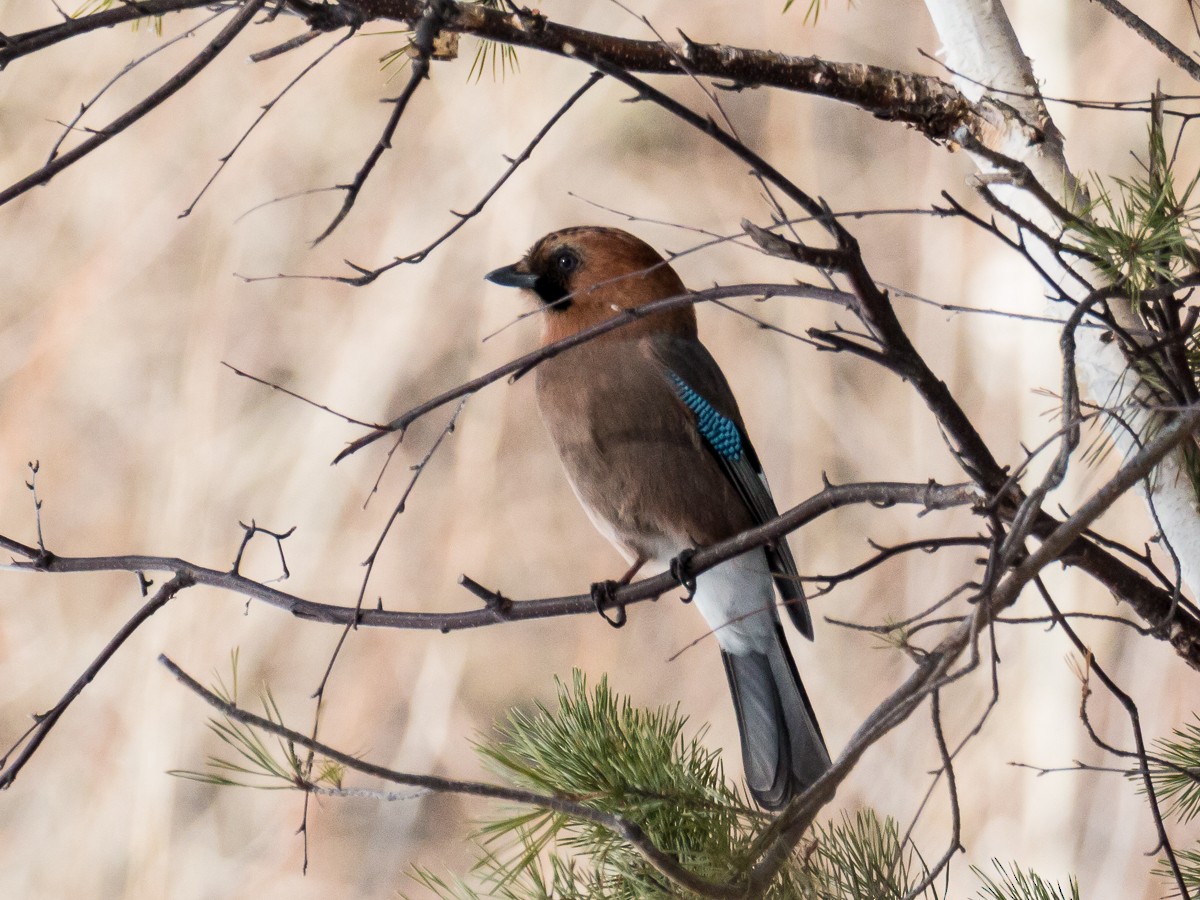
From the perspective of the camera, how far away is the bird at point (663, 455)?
61.1 inches

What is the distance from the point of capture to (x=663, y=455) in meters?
1.56

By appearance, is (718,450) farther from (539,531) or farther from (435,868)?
(435,868)

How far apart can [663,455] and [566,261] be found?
329 mm

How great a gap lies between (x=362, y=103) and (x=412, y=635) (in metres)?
1.11

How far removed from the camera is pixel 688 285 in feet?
8.38

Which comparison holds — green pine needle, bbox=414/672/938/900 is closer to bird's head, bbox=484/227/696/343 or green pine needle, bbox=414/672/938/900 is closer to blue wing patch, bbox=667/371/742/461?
blue wing patch, bbox=667/371/742/461

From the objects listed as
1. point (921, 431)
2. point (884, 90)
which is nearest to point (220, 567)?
point (921, 431)

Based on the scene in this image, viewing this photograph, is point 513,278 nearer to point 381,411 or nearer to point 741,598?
point 741,598

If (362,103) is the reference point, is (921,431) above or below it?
below

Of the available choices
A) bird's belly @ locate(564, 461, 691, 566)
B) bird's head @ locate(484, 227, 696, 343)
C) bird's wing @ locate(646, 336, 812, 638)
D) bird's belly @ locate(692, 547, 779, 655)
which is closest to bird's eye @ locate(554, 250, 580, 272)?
bird's head @ locate(484, 227, 696, 343)

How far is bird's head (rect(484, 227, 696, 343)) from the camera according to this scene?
1.65 m

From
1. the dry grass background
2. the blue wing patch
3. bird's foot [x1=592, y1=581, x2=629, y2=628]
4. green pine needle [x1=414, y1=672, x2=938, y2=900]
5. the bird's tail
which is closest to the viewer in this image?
green pine needle [x1=414, y1=672, x2=938, y2=900]

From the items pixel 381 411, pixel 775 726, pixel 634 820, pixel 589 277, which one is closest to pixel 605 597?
pixel 634 820

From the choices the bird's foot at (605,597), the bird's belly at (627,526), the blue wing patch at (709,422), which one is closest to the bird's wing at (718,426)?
the blue wing patch at (709,422)
